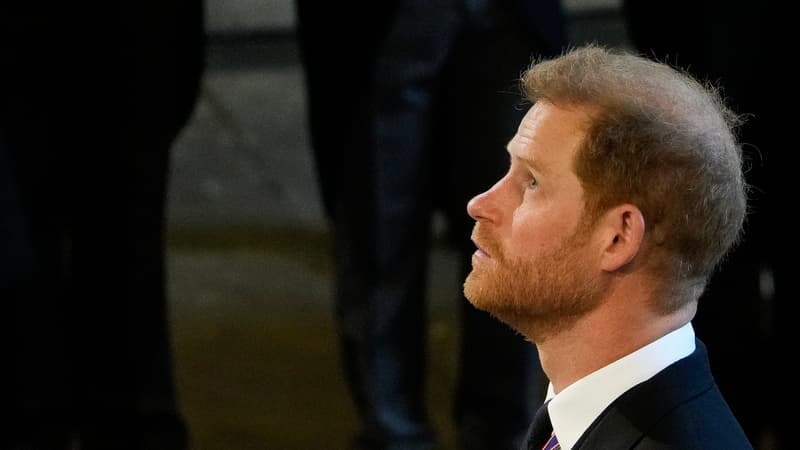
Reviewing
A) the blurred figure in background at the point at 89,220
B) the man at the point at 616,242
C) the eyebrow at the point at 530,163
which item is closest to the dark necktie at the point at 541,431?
the man at the point at 616,242

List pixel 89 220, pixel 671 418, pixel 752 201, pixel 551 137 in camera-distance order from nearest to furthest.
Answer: pixel 671 418, pixel 551 137, pixel 89 220, pixel 752 201

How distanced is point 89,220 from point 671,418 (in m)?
1.82

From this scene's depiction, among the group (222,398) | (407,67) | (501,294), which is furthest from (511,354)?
(501,294)

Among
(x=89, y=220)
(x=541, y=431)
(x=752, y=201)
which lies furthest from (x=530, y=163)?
(x=752, y=201)

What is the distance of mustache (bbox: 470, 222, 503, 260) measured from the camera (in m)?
1.57

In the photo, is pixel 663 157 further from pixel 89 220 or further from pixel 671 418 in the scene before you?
pixel 89 220

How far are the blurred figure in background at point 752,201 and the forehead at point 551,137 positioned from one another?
1.52 meters

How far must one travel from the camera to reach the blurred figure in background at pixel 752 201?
3.08m

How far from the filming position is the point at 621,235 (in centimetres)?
149

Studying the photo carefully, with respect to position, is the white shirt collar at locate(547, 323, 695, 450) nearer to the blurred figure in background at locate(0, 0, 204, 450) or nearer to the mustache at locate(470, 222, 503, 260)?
the mustache at locate(470, 222, 503, 260)

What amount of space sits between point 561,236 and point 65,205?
5.69 ft

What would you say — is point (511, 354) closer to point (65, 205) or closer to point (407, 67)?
point (407, 67)

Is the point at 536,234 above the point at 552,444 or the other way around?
above

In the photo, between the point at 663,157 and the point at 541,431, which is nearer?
the point at 663,157
